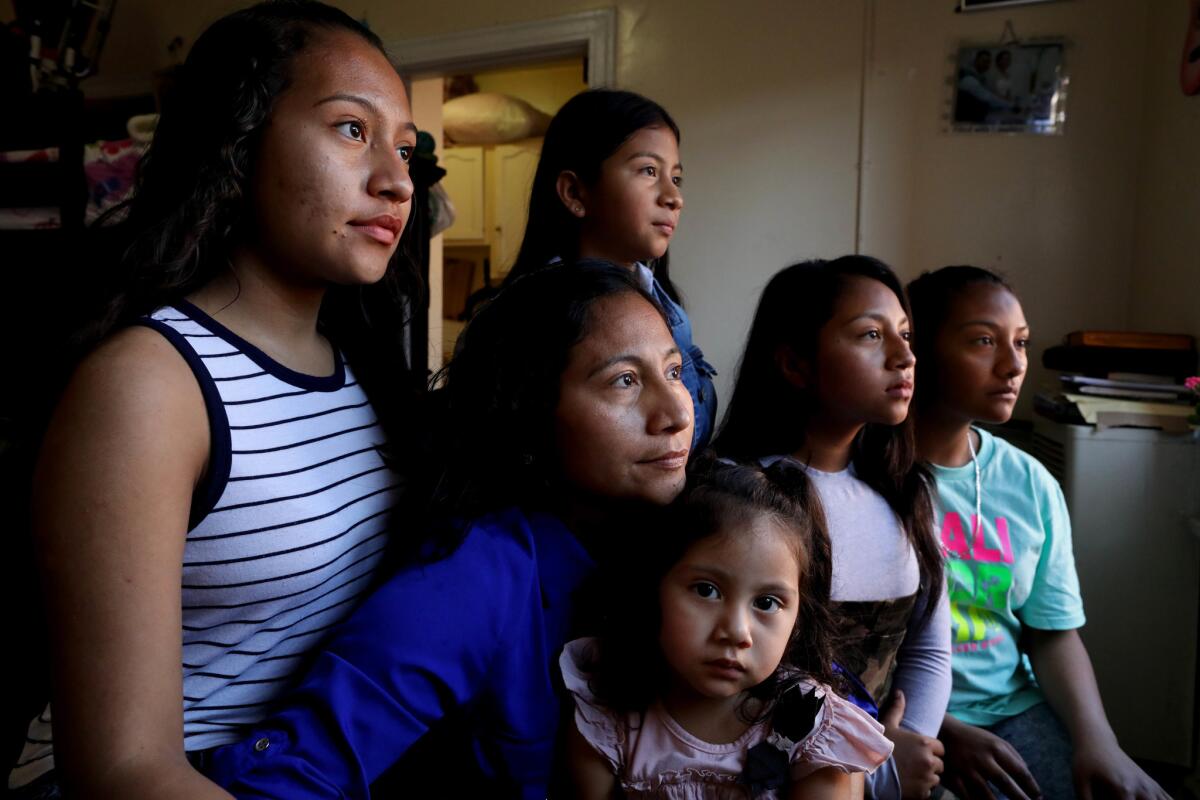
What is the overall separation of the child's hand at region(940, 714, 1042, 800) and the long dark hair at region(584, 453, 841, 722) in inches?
18.8

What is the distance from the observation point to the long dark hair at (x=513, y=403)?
0.88m

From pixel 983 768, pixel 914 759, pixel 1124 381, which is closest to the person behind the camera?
pixel 914 759

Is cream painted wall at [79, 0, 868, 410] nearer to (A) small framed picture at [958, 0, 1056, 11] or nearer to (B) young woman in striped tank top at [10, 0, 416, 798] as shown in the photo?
(A) small framed picture at [958, 0, 1056, 11]

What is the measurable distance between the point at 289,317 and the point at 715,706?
0.62 metres

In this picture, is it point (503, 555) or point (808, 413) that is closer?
point (503, 555)

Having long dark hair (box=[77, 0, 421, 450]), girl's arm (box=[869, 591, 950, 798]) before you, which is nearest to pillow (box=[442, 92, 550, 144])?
long dark hair (box=[77, 0, 421, 450])

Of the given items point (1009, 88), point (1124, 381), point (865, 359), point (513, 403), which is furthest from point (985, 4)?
point (513, 403)

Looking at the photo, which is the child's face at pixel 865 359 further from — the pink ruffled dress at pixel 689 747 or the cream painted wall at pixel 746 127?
the cream painted wall at pixel 746 127

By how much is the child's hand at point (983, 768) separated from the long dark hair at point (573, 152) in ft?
3.73

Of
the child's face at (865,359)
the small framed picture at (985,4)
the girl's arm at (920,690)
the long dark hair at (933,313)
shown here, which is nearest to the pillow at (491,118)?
the small framed picture at (985,4)

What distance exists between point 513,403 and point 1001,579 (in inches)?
37.3

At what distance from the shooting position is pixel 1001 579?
52.6 inches

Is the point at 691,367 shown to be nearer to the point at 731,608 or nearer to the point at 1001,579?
the point at 1001,579

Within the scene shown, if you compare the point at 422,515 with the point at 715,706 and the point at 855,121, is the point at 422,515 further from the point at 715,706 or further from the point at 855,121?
the point at 855,121
